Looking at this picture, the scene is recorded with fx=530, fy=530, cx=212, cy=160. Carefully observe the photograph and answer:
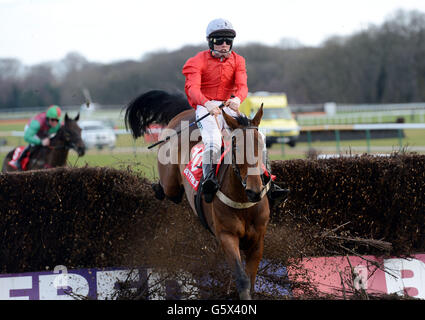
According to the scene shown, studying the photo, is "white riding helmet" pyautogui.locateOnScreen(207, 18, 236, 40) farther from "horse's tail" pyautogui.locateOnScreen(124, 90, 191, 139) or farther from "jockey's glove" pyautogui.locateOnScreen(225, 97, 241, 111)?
"horse's tail" pyautogui.locateOnScreen(124, 90, 191, 139)

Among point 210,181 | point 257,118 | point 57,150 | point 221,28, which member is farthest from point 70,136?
point 257,118

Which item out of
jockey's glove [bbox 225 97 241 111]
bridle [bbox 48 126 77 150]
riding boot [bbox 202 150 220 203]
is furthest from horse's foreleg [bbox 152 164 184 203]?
bridle [bbox 48 126 77 150]

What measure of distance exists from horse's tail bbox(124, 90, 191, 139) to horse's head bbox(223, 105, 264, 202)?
220 centimetres

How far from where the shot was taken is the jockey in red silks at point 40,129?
923 cm

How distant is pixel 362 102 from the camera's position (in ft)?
119

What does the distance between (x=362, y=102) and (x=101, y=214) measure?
107ft

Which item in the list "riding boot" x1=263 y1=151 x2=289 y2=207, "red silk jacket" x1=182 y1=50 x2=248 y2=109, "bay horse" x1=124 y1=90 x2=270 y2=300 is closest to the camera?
"bay horse" x1=124 y1=90 x2=270 y2=300

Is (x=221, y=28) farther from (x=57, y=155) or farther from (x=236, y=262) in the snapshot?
(x=57, y=155)

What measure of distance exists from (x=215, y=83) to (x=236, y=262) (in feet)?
5.90

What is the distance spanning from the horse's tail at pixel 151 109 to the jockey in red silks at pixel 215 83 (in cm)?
115

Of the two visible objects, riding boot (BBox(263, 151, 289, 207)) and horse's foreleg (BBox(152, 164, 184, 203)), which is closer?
riding boot (BBox(263, 151, 289, 207))

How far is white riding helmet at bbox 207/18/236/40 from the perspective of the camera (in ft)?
15.7

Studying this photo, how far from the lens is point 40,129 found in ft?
31.0

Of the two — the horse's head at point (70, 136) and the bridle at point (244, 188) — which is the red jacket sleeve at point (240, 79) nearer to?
the bridle at point (244, 188)
